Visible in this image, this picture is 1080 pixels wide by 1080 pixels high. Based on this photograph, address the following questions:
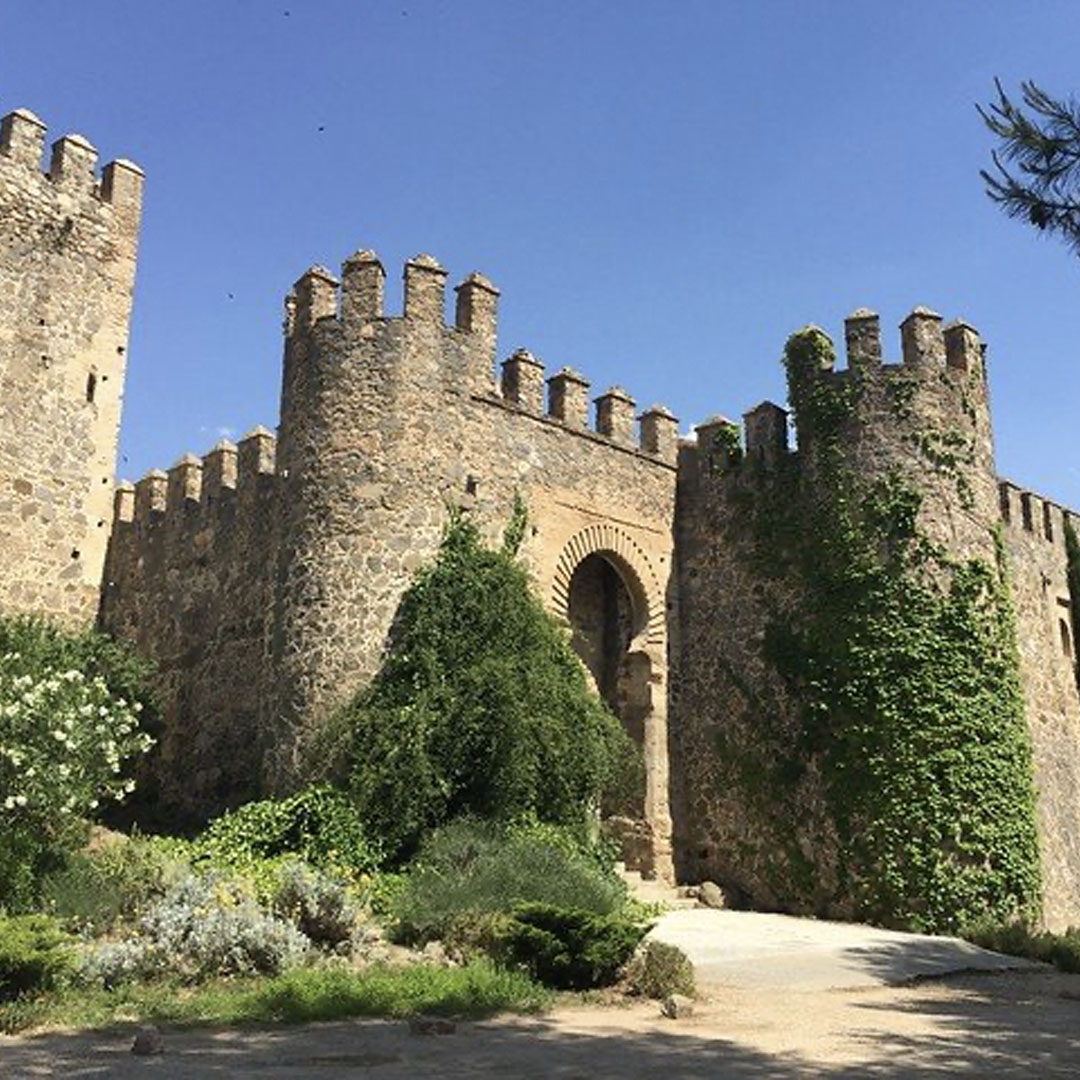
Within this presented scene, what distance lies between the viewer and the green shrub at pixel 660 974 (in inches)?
372

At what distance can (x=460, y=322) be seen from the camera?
1766 centimetres

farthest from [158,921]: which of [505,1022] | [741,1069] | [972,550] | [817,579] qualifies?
[972,550]

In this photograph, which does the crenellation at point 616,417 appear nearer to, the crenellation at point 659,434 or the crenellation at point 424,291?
the crenellation at point 659,434

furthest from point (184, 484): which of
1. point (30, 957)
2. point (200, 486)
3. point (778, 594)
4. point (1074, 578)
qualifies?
point (1074, 578)

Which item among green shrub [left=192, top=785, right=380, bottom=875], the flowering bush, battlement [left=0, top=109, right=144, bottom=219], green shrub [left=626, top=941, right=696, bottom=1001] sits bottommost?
green shrub [left=626, top=941, right=696, bottom=1001]

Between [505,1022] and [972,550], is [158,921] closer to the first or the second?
[505,1022]

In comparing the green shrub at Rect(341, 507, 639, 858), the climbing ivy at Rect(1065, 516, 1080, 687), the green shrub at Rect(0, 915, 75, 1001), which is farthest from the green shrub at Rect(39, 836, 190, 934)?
the climbing ivy at Rect(1065, 516, 1080, 687)

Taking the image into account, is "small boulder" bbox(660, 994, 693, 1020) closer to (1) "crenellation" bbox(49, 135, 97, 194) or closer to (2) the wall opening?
(2) the wall opening

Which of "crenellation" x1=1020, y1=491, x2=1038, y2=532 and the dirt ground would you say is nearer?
the dirt ground

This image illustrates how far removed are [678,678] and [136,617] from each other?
9.16 meters

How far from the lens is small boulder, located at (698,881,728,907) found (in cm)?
1728

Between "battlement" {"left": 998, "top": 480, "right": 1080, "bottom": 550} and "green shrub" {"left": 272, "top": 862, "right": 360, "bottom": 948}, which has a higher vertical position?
"battlement" {"left": 998, "top": 480, "right": 1080, "bottom": 550}

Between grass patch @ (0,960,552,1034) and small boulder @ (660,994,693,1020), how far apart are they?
0.88 metres

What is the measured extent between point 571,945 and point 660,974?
74 cm
